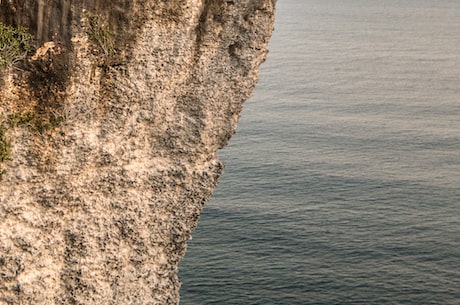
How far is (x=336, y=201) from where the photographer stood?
64.4 meters

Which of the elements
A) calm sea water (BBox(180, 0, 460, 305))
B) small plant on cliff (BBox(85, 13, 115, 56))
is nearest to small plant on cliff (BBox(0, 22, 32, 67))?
small plant on cliff (BBox(85, 13, 115, 56))

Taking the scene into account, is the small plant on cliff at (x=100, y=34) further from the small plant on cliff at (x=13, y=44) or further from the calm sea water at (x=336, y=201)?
the calm sea water at (x=336, y=201)

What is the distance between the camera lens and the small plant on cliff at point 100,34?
52.5 ft

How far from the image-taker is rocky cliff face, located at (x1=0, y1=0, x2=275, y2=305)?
52.4 feet

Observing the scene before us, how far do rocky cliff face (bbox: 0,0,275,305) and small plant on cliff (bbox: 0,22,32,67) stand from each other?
0.15m

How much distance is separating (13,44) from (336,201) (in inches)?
2024

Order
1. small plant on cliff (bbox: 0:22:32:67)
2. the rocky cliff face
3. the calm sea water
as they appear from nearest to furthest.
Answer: small plant on cliff (bbox: 0:22:32:67) < the rocky cliff face < the calm sea water

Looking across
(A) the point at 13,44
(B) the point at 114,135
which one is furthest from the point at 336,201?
(A) the point at 13,44

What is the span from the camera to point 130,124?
56.6 ft

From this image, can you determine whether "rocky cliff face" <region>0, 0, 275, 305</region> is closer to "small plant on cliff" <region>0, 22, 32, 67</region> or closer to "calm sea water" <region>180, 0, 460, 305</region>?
"small plant on cliff" <region>0, 22, 32, 67</region>

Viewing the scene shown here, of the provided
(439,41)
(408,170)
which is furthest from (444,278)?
(439,41)

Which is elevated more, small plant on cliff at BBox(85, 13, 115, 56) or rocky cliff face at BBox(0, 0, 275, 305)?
small plant on cliff at BBox(85, 13, 115, 56)

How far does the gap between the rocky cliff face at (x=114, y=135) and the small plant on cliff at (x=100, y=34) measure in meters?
0.03

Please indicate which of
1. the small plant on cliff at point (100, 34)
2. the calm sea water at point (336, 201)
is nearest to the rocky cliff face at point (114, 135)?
the small plant on cliff at point (100, 34)
